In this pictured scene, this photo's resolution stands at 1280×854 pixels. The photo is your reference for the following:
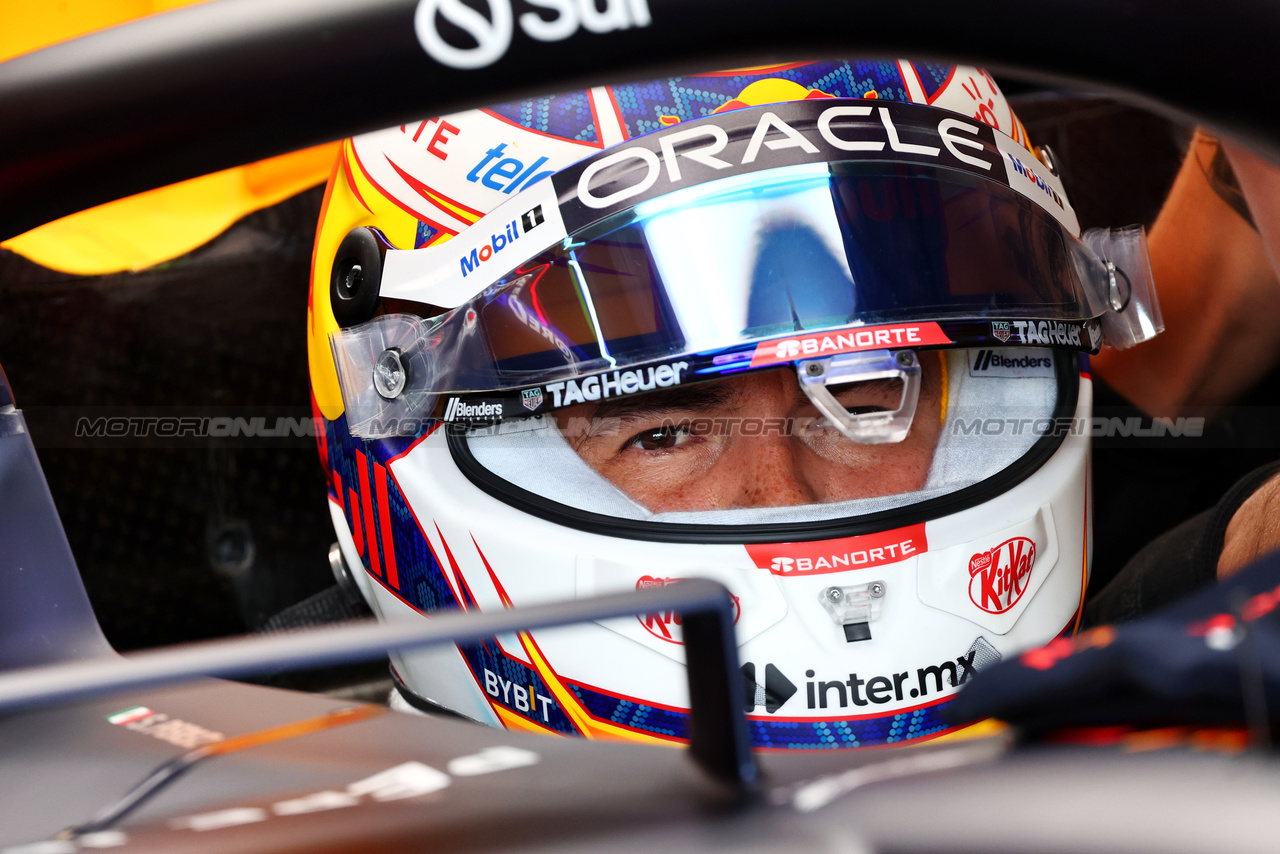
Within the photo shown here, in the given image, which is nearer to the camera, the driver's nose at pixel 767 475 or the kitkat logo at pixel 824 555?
the kitkat logo at pixel 824 555

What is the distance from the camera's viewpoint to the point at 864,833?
9.4 inches

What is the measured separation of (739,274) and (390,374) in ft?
1.00

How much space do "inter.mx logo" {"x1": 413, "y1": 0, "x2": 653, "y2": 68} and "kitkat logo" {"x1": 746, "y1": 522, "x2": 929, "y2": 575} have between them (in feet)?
1.82

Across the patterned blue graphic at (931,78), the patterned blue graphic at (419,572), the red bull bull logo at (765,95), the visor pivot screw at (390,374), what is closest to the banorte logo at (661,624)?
the patterned blue graphic at (419,572)

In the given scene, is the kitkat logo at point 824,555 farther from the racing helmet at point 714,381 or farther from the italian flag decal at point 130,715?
→ the italian flag decal at point 130,715

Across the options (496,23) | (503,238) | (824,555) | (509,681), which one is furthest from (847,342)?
(496,23)

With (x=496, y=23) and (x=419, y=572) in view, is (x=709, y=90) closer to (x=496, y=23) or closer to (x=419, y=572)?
(x=419, y=572)

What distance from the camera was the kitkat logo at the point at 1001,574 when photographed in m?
0.81

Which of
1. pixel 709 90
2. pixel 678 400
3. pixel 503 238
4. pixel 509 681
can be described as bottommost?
pixel 509 681

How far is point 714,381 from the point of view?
2.98ft

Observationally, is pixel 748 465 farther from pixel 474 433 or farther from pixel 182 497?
pixel 182 497

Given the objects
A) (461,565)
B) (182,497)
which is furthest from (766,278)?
(182,497)

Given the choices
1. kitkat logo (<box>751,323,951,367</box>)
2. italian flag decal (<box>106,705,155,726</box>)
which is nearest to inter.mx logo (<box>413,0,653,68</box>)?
italian flag decal (<box>106,705,155,726</box>)

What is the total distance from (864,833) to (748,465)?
2.28 feet
